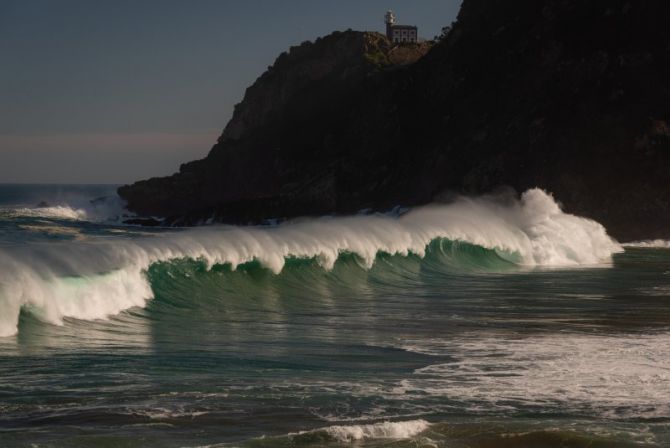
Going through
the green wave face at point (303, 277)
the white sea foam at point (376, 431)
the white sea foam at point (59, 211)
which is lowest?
the white sea foam at point (376, 431)

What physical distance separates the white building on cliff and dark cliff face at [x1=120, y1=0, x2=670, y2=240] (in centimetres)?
853

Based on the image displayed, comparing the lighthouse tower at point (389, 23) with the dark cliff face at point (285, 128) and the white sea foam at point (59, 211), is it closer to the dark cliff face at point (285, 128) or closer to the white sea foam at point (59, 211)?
the dark cliff face at point (285, 128)

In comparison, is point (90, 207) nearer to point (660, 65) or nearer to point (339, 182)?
point (339, 182)

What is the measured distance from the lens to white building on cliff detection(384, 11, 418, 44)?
108m

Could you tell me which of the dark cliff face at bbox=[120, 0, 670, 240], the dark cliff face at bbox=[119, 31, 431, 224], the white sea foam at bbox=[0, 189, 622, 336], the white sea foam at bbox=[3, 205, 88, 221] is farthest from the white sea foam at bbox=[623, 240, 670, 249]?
the white sea foam at bbox=[3, 205, 88, 221]

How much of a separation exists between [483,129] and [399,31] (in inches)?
1592

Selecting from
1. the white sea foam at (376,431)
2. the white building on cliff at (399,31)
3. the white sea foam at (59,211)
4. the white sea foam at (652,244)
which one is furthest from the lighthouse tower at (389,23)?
the white sea foam at (376,431)

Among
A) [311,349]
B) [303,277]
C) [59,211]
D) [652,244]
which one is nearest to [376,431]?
[311,349]

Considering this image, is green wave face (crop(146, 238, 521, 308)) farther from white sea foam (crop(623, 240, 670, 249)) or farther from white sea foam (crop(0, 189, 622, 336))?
white sea foam (crop(623, 240, 670, 249))

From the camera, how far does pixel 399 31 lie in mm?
108312

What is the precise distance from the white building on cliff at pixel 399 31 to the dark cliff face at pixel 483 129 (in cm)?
853

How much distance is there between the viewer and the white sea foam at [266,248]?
55.6ft

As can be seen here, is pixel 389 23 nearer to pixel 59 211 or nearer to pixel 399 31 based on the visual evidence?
pixel 399 31

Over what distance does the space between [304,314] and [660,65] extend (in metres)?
49.8
